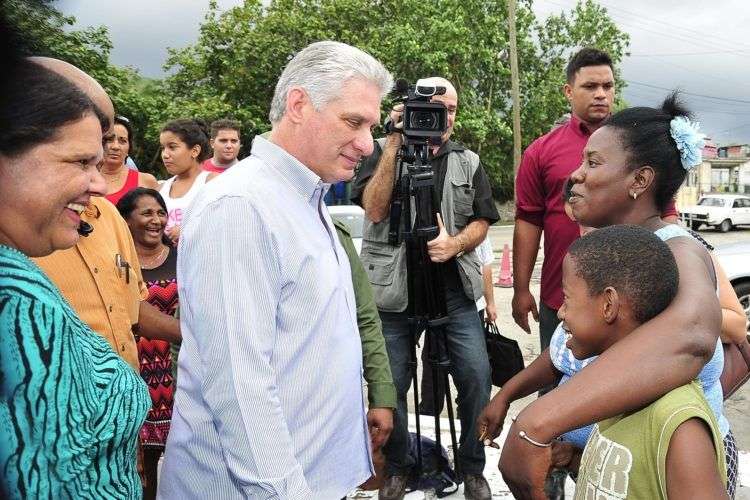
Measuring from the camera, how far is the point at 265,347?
1549 mm

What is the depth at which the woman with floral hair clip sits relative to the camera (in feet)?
4.21

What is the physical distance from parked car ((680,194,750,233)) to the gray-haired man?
2604 cm

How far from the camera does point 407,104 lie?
296cm

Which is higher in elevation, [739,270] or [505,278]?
[739,270]

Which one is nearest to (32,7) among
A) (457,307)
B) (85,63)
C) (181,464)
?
(85,63)

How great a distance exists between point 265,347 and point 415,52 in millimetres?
20996

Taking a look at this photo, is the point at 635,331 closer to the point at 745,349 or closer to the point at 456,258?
the point at 745,349

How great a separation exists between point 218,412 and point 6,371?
70cm

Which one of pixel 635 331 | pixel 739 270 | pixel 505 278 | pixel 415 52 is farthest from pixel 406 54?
pixel 635 331

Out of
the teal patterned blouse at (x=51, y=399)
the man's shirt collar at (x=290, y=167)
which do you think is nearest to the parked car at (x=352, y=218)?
the man's shirt collar at (x=290, y=167)

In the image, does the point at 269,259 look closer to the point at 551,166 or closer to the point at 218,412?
the point at 218,412

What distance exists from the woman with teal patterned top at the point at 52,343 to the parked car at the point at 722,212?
26688mm

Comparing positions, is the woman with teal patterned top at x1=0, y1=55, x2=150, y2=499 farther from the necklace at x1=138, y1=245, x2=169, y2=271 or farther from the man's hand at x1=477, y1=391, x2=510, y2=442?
the necklace at x1=138, y1=245, x2=169, y2=271

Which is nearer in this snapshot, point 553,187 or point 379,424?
point 379,424
